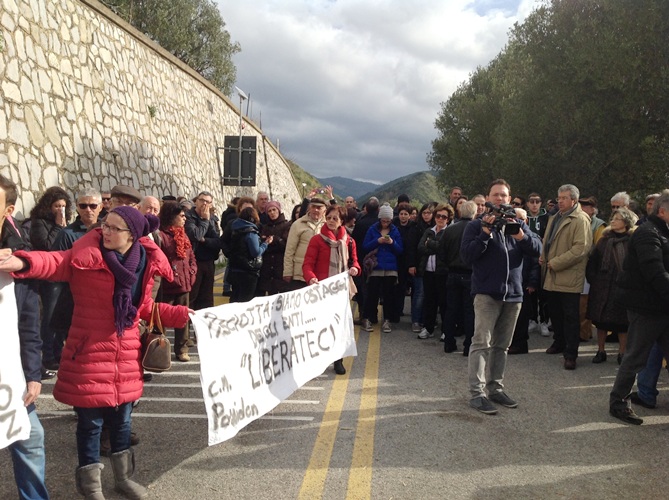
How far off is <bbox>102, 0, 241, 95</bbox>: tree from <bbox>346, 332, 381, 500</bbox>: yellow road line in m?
21.3

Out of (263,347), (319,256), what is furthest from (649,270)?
(319,256)

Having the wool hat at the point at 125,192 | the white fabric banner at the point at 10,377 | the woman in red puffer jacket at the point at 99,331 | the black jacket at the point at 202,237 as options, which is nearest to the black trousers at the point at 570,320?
the black jacket at the point at 202,237

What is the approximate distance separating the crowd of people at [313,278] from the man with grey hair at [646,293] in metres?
0.01

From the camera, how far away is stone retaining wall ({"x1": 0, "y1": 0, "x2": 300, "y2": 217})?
1001 centimetres

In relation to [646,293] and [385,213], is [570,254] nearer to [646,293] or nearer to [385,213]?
[646,293]

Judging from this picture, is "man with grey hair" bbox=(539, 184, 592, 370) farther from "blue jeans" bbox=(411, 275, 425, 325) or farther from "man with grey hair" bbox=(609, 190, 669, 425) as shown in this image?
"blue jeans" bbox=(411, 275, 425, 325)

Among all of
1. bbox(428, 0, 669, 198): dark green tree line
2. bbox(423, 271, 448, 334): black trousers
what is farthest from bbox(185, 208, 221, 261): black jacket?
bbox(428, 0, 669, 198): dark green tree line

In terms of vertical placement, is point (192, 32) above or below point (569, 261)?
above

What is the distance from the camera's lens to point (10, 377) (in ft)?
9.53

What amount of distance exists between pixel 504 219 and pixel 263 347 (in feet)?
8.06

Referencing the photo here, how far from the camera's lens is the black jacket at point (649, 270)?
4.95 m

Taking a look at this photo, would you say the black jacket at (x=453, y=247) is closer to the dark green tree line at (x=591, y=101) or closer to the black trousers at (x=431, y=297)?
the black trousers at (x=431, y=297)

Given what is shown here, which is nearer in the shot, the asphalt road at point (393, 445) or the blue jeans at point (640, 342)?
the asphalt road at point (393, 445)

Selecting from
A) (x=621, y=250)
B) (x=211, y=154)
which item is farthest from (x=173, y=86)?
(x=621, y=250)
